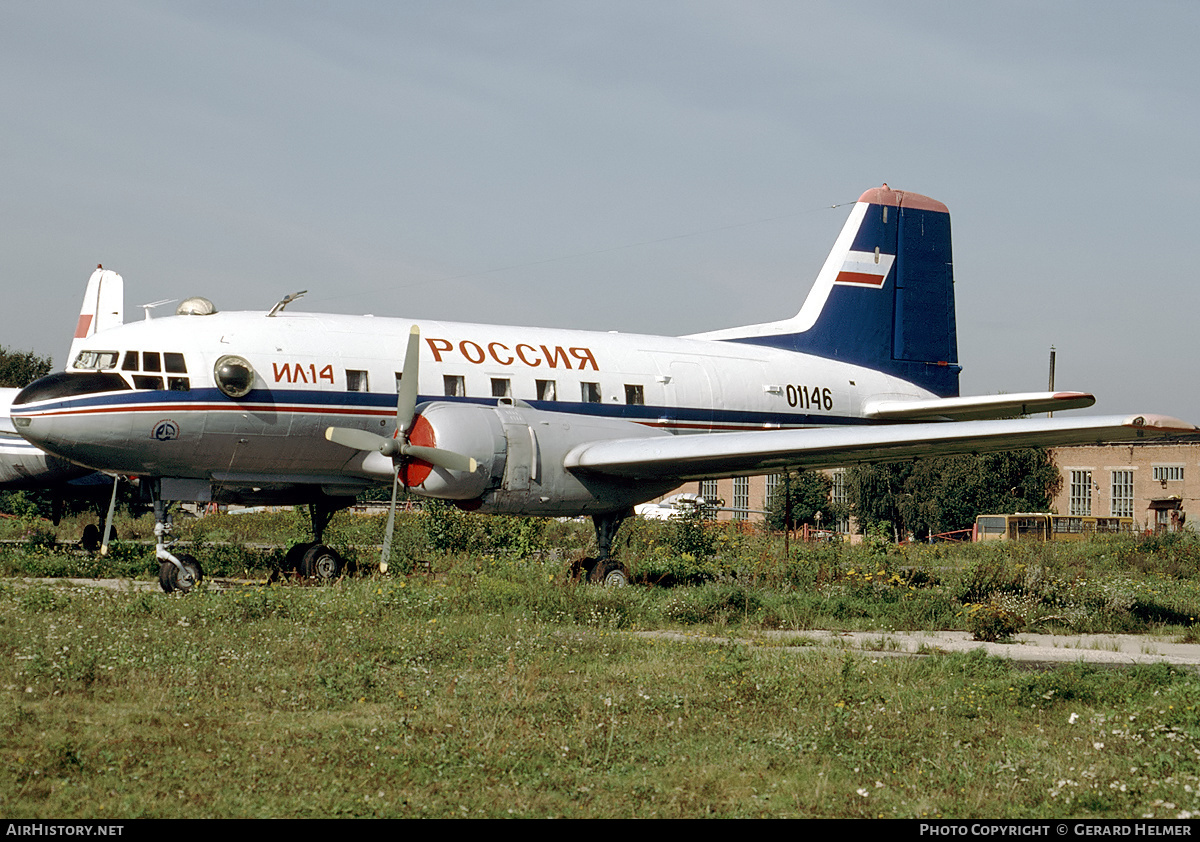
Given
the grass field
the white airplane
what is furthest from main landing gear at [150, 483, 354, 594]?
the white airplane

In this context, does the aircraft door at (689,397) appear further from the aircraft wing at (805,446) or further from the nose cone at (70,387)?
the nose cone at (70,387)

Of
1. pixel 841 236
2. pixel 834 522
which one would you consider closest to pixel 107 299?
pixel 841 236

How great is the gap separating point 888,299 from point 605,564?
11096mm

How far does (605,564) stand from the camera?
19.4 metres

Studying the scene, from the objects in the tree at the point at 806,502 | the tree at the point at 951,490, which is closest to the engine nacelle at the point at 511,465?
the tree at the point at 951,490

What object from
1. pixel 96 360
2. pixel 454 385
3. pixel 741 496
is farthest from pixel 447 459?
pixel 741 496

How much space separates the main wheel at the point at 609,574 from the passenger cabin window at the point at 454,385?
395 cm

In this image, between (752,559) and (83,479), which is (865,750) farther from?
(83,479)

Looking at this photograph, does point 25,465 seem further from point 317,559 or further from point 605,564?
point 605,564

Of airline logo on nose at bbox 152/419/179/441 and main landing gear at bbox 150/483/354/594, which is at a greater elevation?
airline logo on nose at bbox 152/419/179/441

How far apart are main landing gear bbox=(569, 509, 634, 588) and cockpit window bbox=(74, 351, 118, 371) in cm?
841

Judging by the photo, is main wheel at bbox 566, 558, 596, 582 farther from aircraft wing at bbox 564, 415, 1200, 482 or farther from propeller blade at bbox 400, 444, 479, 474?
propeller blade at bbox 400, 444, 479, 474

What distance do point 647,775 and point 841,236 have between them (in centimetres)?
2050

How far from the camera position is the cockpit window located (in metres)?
18.1
